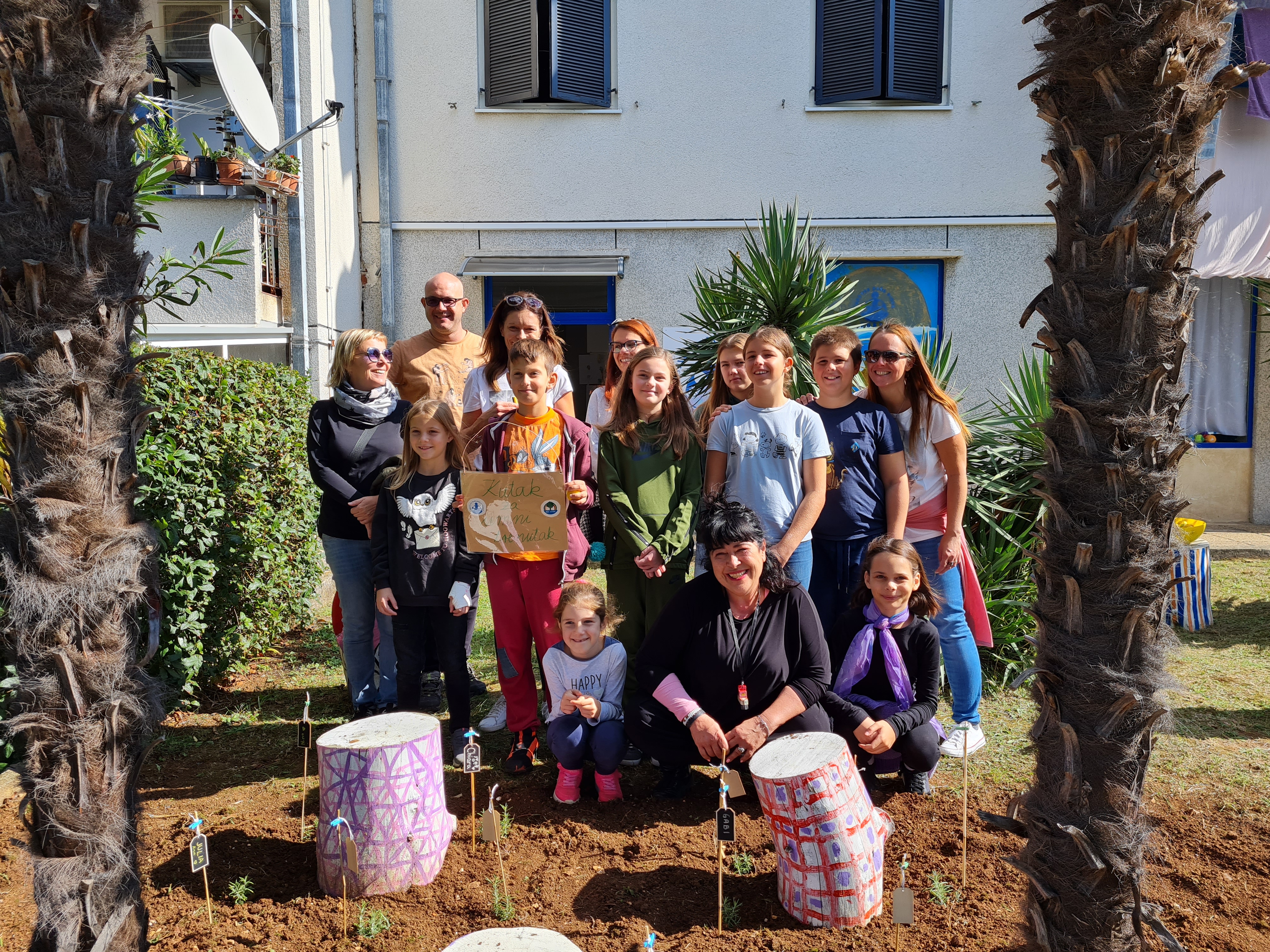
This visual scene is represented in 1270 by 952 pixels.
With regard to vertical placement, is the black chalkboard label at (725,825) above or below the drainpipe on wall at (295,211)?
below

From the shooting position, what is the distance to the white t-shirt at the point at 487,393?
190 inches

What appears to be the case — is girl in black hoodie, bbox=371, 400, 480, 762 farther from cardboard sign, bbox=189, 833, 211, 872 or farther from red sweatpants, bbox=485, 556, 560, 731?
cardboard sign, bbox=189, 833, 211, 872

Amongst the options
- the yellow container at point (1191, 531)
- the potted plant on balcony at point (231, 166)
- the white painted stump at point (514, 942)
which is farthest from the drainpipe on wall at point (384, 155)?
the white painted stump at point (514, 942)

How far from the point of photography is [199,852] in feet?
9.53

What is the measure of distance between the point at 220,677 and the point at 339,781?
2.48m

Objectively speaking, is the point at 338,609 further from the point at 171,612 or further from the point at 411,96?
the point at 411,96

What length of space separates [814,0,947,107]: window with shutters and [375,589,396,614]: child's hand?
9101 mm

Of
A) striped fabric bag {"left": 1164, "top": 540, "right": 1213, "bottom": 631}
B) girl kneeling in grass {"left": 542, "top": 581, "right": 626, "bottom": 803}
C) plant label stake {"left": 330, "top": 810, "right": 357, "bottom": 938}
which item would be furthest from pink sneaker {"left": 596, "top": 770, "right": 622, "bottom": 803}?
striped fabric bag {"left": 1164, "top": 540, "right": 1213, "bottom": 631}

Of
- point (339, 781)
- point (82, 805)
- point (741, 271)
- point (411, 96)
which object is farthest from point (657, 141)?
point (82, 805)

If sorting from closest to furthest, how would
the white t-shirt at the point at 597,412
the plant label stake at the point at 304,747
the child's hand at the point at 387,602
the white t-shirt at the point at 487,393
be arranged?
the plant label stake at the point at 304,747 → the child's hand at the point at 387,602 → the white t-shirt at the point at 487,393 → the white t-shirt at the point at 597,412

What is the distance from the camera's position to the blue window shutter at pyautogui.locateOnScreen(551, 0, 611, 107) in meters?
11.1

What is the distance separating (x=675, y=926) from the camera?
10.2ft

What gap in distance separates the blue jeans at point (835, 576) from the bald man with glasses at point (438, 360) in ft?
6.16

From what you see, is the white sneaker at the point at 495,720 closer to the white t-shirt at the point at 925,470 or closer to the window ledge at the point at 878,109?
the white t-shirt at the point at 925,470
